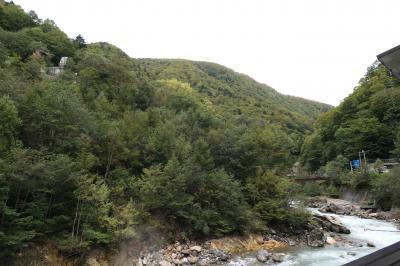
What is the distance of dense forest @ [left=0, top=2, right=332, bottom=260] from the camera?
54.7 ft

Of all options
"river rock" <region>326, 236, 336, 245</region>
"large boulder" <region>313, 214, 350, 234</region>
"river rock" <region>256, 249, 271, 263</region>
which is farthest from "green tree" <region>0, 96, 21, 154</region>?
"large boulder" <region>313, 214, 350, 234</region>

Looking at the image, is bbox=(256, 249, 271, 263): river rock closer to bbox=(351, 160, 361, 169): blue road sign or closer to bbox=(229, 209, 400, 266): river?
bbox=(229, 209, 400, 266): river

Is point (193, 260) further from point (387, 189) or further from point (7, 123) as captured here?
point (387, 189)

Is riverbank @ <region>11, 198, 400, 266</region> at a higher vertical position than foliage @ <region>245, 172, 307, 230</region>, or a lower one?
lower

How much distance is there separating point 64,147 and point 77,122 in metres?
2.80

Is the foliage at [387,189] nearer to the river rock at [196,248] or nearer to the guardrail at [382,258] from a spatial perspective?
the river rock at [196,248]

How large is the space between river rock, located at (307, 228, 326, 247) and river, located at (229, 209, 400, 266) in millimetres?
713

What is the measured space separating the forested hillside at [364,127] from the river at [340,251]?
1974 cm

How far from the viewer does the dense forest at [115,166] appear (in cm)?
1667

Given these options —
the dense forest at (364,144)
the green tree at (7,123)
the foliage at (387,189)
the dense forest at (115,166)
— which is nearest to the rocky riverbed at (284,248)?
the dense forest at (115,166)

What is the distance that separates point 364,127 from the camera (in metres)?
53.6

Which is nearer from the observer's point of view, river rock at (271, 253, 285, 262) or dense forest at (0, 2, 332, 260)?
dense forest at (0, 2, 332, 260)

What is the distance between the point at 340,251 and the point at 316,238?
3.64 meters

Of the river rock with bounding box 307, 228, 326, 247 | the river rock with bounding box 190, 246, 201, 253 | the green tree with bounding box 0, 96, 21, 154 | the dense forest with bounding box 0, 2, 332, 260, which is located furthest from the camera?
the river rock with bounding box 307, 228, 326, 247
